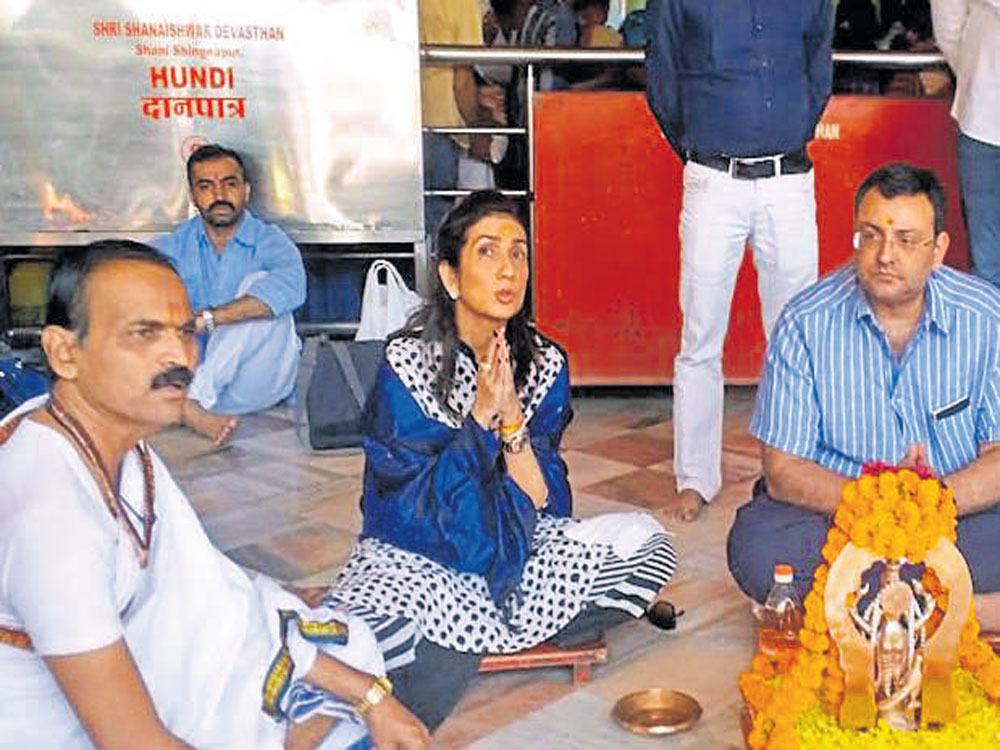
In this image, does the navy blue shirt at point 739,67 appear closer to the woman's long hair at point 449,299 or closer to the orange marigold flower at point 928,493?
the woman's long hair at point 449,299

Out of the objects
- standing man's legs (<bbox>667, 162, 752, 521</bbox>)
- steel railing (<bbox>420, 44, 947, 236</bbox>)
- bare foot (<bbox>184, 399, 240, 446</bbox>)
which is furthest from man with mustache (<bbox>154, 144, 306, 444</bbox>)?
standing man's legs (<bbox>667, 162, 752, 521</bbox>)

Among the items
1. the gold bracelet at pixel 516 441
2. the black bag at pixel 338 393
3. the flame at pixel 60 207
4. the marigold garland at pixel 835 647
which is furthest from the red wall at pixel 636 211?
the marigold garland at pixel 835 647

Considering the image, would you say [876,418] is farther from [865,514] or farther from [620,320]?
[620,320]

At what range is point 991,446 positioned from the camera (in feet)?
8.98

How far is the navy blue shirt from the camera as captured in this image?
138 inches

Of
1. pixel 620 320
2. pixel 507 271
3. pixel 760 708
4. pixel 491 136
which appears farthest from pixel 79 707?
pixel 491 136

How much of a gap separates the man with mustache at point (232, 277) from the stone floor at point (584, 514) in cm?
20

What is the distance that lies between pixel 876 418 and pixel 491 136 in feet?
11.0

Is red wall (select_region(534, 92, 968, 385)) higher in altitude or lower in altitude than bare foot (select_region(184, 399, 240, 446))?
higher

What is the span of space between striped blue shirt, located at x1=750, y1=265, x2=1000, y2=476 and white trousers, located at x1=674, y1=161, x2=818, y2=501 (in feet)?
2.73

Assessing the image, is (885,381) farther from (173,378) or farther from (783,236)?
(173,378)

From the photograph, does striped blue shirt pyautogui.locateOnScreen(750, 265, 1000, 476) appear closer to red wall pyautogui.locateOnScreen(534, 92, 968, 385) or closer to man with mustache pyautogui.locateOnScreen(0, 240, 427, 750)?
man with mustache pyautogui.locateOnScreen(0, 240, 427, 750)

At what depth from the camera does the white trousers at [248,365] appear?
4844 millimetres

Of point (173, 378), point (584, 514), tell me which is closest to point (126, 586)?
point (173, 378)
